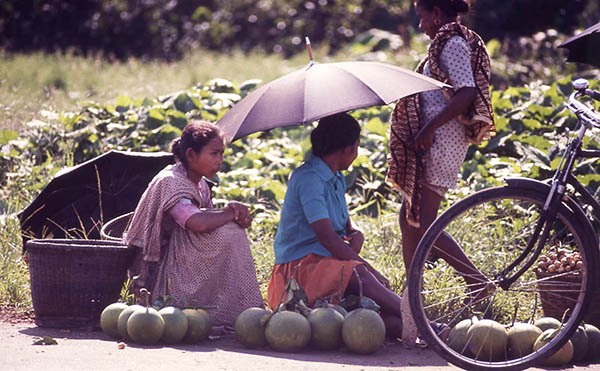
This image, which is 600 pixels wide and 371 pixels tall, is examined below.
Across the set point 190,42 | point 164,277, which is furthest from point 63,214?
point 190,42

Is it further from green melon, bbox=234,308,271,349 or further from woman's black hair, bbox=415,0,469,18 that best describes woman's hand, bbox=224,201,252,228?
woman's black hair, bbox=415,0,469,18

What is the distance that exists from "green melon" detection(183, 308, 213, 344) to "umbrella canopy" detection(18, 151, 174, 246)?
1259mm

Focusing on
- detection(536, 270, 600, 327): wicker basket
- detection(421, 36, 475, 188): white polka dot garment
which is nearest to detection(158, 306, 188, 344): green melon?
detection(421, 36, 475, 188): white polka dot garment

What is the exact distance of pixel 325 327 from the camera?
413 cm

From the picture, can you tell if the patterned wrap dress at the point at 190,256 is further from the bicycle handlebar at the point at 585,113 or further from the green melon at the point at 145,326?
the bicycle handlebar at the point at 585,113

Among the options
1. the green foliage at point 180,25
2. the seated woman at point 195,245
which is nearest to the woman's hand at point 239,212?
the seated woman at point 195,245

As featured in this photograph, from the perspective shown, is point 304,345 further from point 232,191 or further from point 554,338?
point 232,191

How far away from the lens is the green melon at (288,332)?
4.08 metres

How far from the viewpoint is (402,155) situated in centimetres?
454

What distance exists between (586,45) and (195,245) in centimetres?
230

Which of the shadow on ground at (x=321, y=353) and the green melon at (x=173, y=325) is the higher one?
the green melon at (x=173, y=325)

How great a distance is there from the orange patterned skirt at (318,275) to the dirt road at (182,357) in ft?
1.16

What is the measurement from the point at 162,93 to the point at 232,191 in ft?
11.7

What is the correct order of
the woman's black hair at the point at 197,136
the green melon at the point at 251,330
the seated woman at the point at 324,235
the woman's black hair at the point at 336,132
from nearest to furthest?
the green melon at the point at 251,330 < the seated woman at the point at 324,235 < the woman's black hair at the point at 336,132 < the woman's black hair at the point at 197,136
